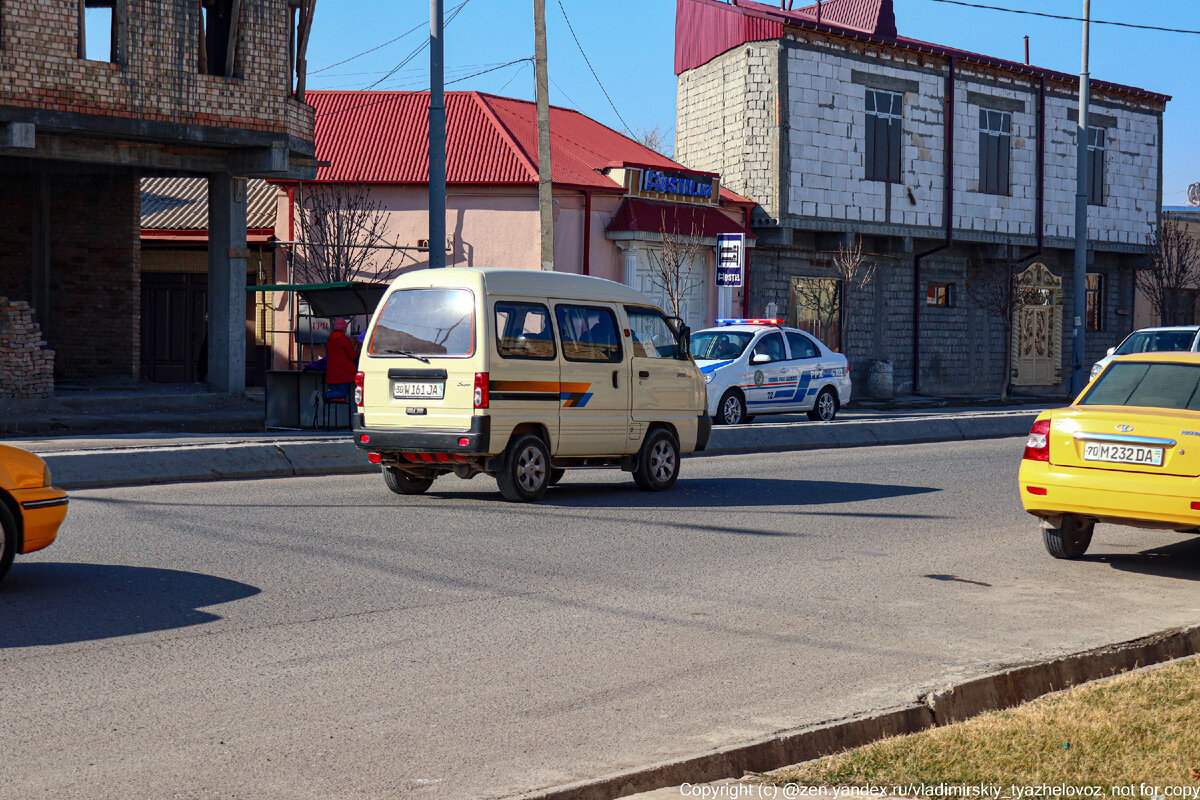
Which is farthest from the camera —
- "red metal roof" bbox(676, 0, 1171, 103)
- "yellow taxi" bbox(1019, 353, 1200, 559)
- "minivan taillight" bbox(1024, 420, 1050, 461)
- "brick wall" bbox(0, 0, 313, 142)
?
"red metal roof" bbox(676, 0, 1171, 103)

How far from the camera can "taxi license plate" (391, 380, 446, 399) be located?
12.0 meters

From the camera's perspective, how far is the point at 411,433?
12102mm

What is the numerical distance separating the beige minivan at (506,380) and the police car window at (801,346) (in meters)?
10.5

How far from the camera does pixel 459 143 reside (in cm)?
3294

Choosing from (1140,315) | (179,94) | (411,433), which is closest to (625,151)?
(179,94)

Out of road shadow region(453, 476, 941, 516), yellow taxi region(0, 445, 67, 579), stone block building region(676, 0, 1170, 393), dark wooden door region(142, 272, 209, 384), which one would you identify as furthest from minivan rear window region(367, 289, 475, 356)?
dark wooden door region(142, 272, 209, 384)

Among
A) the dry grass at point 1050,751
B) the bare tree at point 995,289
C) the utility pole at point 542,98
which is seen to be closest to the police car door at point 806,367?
the utility pole at point 542,98

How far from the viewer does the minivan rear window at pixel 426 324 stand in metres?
12.0

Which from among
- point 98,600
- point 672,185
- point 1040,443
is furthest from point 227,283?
point 1040,443

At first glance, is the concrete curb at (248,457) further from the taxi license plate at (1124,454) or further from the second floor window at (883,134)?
the second floor window at (883,134)

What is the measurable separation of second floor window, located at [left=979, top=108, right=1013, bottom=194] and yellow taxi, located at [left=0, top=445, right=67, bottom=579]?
114 ft

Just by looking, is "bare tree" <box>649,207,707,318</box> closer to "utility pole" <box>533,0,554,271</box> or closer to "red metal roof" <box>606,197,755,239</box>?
"red metal roof" <box>606,197,755,239</box>

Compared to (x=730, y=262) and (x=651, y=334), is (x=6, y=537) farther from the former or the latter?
(x=730, y=262)

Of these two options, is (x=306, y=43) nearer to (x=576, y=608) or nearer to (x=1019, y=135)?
(x=576, y=608)
